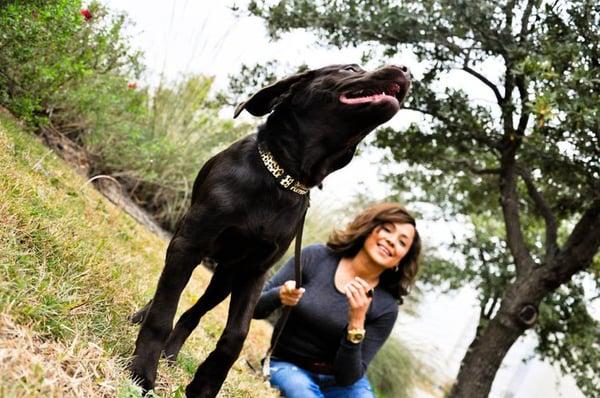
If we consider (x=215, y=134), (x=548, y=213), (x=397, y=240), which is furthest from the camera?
(x=215, y=134)

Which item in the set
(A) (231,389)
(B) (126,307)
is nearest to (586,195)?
(A) (231,389)

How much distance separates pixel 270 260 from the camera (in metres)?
2.59

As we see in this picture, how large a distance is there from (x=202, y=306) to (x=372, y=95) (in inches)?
49.8

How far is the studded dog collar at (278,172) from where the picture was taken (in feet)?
8.08

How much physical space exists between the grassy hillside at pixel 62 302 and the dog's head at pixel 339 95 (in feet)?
3.20

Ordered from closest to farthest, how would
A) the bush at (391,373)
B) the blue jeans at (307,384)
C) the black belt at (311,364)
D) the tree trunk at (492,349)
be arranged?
the blue jeans at (307,384), the black belt at (311,364), the tree trunk at (492,349), the bush at (391,373)

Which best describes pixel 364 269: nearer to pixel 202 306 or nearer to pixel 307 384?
pixel 307 384

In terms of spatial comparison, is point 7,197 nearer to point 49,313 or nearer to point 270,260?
point 49,313

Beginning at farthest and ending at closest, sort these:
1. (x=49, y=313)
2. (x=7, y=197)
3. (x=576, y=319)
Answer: (x=576, y=319)
(x=7, y=197)
(x=49, y=313)

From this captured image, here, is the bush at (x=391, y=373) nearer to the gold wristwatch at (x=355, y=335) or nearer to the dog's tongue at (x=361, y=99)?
the gold wristwatch at (x=355, y=335)

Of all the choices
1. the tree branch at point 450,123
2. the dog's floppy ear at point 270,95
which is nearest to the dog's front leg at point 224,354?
the dog's floppy ear at point 270,95

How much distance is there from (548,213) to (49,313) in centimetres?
571

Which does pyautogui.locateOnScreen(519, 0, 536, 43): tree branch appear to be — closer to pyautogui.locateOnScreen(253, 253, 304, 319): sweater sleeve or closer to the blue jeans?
pyautogui.locateOnScreen(253, 253, 304, 319): sweater sleeve

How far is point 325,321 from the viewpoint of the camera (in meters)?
4.20
